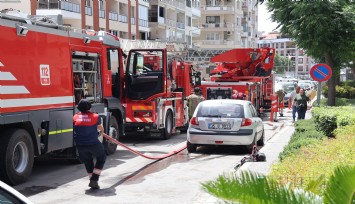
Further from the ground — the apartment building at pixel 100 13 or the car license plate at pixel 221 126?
the apartment building at pixel 100 13

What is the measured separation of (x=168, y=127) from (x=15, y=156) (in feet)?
26.9

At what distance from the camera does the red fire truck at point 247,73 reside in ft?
78.7

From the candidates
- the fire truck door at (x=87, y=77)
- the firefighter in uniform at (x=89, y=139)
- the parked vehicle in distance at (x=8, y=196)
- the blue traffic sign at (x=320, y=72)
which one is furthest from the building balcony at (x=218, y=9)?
the parked vehicle in distance at (x=8, y=196)

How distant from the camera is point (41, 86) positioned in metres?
9.84

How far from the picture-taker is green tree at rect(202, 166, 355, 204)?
3.21m

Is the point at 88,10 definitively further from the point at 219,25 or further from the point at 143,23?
the point at 219,25

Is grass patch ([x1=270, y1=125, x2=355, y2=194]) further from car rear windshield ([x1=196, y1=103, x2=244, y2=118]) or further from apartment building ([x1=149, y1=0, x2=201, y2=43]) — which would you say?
apartment building ([x1=149, y1=0, x2=201, y2=43])

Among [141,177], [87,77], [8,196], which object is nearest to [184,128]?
[87,77]

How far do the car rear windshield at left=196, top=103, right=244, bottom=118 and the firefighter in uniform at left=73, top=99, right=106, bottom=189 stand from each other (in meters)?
4.64

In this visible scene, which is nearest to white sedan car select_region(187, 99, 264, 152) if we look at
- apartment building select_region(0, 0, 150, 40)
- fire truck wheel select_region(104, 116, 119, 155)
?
fire truck wheel select_region(104, 116, 119, 155)

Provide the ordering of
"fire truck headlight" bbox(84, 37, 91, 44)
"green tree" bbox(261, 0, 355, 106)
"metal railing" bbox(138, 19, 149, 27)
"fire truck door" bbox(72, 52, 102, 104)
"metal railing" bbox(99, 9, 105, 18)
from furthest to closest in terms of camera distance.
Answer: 1. "metal railing" bbox(138, 19, 149, 27)
2. "metal railing" bbox(99, 9, 105, 18)
3. "green tree" bbox(261, 0, 355, 106)
4. "fire truck headlight" bbox(84, 37, 91, 44)
5. "fire truck door" bbox(72, 52, 102, 104)

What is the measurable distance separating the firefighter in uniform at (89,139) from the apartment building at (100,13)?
2374 centimetres

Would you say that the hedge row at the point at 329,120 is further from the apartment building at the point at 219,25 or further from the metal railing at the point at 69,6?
the apartment building at the point at 219,25

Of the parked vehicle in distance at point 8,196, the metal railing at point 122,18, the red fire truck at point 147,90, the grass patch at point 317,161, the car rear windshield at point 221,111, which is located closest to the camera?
the parked vehicle in distance at point 8,196
